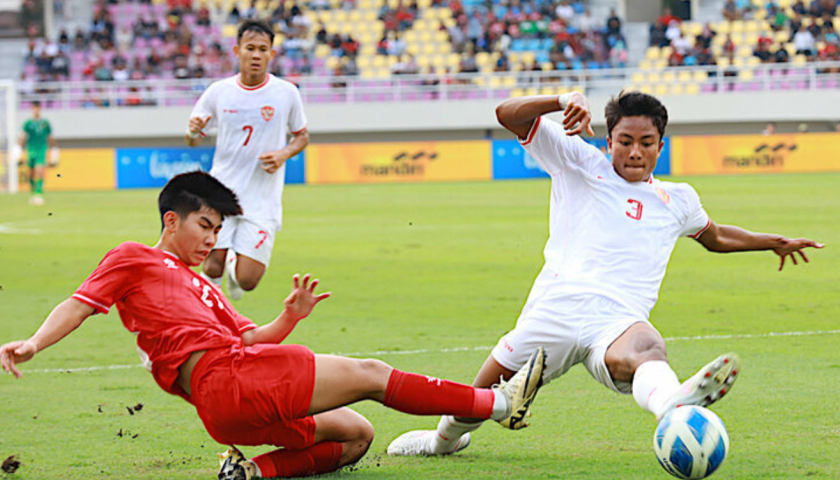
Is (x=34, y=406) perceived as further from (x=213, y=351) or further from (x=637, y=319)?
(x=637, y=319)

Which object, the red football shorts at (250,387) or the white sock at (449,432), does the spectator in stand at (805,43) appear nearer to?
the white sock at (449,432)

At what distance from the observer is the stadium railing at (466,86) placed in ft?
119

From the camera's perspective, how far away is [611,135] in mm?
4988

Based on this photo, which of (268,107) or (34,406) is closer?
(34,406)

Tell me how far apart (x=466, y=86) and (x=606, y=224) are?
32535 mm

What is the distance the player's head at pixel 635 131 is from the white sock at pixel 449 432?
1.27 metres

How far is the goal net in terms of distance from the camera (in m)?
30.9

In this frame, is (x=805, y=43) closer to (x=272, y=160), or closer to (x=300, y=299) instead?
(x=272, y=160)

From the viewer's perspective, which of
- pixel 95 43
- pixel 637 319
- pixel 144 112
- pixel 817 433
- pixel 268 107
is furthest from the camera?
pixel 95 43

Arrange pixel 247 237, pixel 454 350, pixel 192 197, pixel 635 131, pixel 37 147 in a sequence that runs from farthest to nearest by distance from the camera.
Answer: pixel 37 147, pixel 247 237, pixel 454 350, pixel 635 131, pixel 192 197

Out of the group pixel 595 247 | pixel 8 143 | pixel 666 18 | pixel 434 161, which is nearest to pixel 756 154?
pixel 434 161

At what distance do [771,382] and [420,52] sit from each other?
34.9 m

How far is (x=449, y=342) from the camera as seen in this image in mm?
8156

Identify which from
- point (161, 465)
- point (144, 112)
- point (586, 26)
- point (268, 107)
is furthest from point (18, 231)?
point (586, 26)
